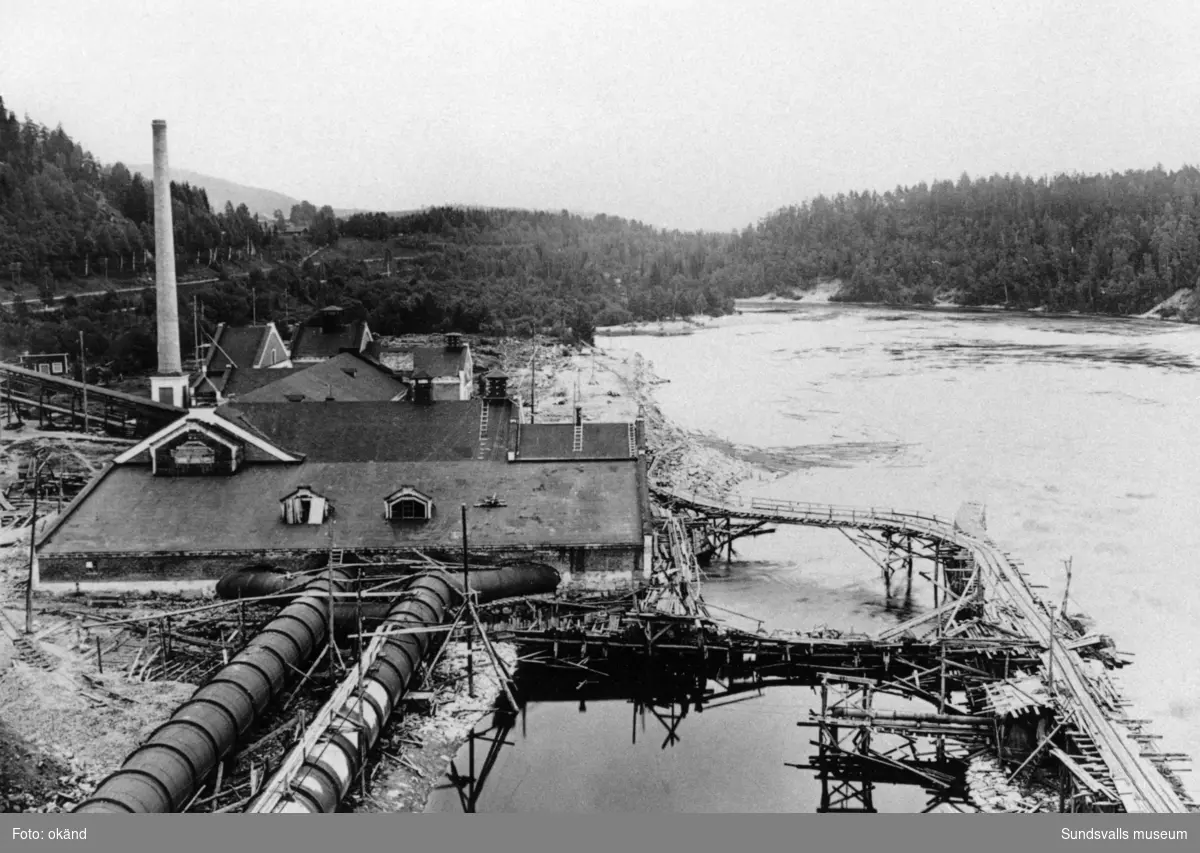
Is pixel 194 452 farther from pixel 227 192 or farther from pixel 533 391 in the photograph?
pixel 227 192

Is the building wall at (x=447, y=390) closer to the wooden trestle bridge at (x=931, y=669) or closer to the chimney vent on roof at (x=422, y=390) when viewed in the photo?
the chimney vent on roof at (x=422, y=390)

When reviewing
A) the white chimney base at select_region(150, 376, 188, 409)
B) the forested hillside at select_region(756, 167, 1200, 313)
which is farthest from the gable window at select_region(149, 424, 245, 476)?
the forested hillside at select_region(756, 167, 1200, 313)

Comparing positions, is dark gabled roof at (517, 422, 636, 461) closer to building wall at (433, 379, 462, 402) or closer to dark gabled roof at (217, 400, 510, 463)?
dark gabled roof at (217, 400, 510, 463)

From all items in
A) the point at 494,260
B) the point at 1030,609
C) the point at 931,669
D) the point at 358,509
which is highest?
the point at 494,260

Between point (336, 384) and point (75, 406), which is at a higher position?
point (336, 384)

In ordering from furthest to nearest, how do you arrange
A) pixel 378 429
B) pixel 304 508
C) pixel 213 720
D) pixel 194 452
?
pixel 378 429 → pixel 194 452 → pixel 304 508 → pixel 213 720

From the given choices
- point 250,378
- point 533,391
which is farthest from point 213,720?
point 533,391
